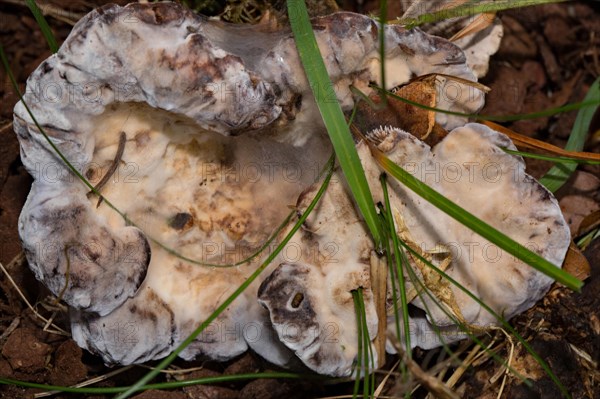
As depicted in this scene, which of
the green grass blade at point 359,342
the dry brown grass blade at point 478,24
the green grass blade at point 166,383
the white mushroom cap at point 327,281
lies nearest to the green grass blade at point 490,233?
the white mushroom cap at point 327,281

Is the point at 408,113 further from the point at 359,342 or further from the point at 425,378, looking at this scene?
the point at 425,378

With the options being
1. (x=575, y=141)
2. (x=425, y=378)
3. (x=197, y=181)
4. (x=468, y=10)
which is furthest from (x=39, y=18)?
(x=575, y=141)

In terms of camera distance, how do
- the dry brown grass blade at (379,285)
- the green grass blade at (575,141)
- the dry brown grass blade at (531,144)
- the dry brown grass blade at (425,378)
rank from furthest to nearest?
the green grass blade at (575,141), the dry brown grass blade at (531,144), the dry brown grass blade at (379,285), the dry brown grass blade at (425,378)

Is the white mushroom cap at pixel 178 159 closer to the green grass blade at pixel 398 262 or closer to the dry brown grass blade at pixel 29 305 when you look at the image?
the green grass blade at pixel 398 262

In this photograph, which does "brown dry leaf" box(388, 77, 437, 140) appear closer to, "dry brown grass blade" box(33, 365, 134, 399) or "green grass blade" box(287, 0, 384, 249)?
"green grass blade" box(287, 0, 384, 249)

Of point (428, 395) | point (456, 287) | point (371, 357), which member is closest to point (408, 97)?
point (456, 287)

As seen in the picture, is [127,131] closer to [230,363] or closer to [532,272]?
[230,363]

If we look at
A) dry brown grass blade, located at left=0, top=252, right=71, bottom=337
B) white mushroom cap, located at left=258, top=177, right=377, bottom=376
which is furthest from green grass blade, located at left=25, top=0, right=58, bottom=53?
white mushroom cap, located at left=258, top=177, right=377, bottom=376
